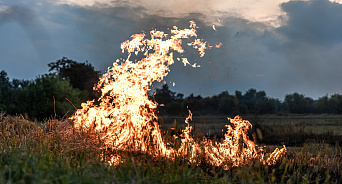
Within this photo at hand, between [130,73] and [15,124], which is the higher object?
[130,73]

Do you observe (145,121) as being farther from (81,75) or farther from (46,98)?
(81,75)

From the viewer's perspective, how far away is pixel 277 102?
50.8 metres

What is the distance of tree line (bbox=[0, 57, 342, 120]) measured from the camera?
26.0 metres

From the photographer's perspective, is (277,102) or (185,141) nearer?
(185,141)

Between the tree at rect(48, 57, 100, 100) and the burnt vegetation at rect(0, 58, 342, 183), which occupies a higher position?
the tree at rect(48, 57, 100, 100)

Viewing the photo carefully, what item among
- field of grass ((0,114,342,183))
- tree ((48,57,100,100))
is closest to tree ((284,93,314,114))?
tree ((48,57,100,100))

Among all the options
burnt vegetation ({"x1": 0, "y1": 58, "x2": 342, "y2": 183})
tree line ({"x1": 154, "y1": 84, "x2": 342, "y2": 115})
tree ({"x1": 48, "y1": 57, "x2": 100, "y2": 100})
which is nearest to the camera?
burnt vegetation ({"x1": 0, "y1": 58, "x2": 342, "y2": 183})

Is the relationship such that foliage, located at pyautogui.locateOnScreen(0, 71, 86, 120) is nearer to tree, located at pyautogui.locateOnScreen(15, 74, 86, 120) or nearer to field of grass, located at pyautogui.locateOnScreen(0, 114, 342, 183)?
tree, located at pyautogui.locateOnScreen(15, 74, 86, 120)

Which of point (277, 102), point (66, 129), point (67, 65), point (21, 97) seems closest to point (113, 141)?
point (66, 129)

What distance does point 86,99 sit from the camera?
104 feet

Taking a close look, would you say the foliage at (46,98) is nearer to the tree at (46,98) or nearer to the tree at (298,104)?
the tree at (46,98)

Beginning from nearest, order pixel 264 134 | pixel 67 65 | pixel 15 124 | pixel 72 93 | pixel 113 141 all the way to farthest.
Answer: pixel 113 141, pixel 15 124, pixel 264 134, pixel 72 93, pixel 67 65

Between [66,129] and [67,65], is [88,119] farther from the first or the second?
[67,65]

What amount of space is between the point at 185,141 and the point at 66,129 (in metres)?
4.70
